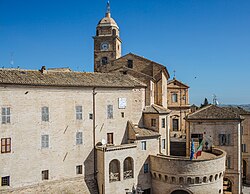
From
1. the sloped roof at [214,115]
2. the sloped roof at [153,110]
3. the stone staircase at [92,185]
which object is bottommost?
the stone staircase at [92,185]

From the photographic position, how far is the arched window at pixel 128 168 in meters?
33.7

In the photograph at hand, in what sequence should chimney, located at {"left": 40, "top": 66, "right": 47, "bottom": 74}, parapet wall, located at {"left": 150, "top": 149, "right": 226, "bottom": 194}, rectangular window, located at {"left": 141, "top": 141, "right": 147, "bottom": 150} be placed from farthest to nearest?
rectangular window, located at {"left": 141, "top": 141, "right": 147, "bottom": 150}, parapet wall, located at {"left": 150, "top": 149, "right": 226, "bottom": 194}, chimney, located at {"left": 40, "top": 66, "right": 47, "bottom": 74}

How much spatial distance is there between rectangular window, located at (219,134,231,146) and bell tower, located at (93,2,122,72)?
81.0 feet

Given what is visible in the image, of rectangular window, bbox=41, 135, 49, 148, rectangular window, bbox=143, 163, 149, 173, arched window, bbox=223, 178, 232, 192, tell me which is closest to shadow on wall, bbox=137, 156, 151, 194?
rectangular window, bbox=143, 163, 149, 173

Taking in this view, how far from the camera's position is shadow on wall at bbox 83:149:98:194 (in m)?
32.0

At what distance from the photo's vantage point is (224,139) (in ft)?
129

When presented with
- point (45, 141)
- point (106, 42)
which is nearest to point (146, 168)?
point (45, 141)

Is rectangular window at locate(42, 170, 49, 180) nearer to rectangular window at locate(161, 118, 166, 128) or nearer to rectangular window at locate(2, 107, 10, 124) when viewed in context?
rectangular window at locate(2, 107, 10, 124)

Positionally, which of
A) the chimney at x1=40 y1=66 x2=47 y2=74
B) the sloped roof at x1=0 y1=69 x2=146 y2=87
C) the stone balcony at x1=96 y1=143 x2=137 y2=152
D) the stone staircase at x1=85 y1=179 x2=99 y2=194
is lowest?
the stone staircase at x1=85 y1=179 x2=99 y2=194

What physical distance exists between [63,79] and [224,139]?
24.0 meters

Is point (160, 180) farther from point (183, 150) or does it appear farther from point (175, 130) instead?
point (175, 130)

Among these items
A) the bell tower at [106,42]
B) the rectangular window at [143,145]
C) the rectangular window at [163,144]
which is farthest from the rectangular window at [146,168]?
the bell tower at [106,42]

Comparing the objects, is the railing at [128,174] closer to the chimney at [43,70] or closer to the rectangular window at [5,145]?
the rectangular window at [5,145]

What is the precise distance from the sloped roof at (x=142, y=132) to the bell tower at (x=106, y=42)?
65.1 ft
